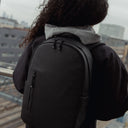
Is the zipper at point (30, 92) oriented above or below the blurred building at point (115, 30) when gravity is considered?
below

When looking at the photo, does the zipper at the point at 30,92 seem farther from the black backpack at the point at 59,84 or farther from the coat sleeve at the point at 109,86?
the coat sleeve at the point at 109,86

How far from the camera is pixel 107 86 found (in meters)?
0.78

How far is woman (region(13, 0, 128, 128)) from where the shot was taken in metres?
0.78

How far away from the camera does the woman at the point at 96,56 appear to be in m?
0.78

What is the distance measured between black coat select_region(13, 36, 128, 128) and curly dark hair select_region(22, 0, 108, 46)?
13 cm

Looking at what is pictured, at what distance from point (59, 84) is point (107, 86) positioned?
188 millimetres

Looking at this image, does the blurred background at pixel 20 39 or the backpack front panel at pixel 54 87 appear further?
the blurred background at pixel 20 39

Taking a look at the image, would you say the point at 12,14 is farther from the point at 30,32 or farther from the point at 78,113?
the point at 78,113

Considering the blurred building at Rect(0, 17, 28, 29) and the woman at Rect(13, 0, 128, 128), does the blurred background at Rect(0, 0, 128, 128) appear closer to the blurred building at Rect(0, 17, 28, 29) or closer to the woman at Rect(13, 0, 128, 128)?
the blurred building at Rect(0, 17, 28, 29)

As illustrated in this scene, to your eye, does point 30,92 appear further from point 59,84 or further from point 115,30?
point 115,30

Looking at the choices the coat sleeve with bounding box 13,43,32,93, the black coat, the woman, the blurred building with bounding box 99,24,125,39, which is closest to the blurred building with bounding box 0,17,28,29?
the blurred building with bounding box 99,24,125,39

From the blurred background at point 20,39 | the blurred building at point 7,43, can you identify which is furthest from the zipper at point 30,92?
the blurred building at point 7,43

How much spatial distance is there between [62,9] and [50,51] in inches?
7.4

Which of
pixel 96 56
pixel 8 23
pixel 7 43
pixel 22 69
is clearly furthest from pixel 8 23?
pixel 96 56
